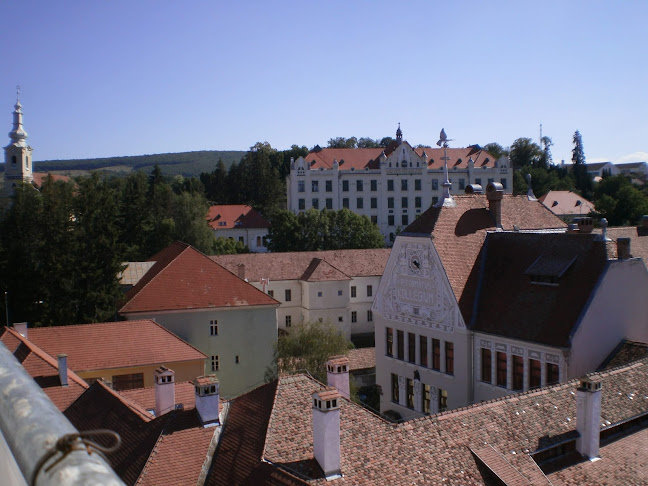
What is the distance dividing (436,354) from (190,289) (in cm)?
1359

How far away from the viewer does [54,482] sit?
53.4 inches

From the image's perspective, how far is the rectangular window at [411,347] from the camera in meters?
29.0

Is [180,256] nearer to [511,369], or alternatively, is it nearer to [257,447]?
[511,369]

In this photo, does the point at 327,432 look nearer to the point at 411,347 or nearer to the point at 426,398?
the point at 426,398

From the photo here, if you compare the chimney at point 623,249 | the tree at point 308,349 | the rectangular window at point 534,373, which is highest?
the chimney at point 623,249

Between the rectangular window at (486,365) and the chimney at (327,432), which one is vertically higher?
the chimney at (327,432)

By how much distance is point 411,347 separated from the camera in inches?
1148

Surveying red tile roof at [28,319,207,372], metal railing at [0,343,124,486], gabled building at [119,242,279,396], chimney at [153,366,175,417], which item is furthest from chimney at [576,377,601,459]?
gabled building at [119,242,279,396]

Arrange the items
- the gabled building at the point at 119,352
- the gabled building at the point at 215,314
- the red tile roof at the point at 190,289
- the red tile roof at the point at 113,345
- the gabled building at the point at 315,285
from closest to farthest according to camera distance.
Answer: the gabled building at the point at 119,352
the red tile roof at the point at 113,345
the red tile roof at the point at 190,289
the gabled building at the point at 215,314
the gabled building at the point at 315,285

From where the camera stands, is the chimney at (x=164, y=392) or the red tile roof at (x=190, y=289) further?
the red tile roof at (x=190, y=289)

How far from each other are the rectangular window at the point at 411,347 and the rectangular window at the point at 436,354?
50.7 inches

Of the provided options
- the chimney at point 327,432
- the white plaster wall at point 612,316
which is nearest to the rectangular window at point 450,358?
the white plaster wall at point 612,316

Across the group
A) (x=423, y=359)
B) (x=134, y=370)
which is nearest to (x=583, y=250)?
(x=423, y=359)

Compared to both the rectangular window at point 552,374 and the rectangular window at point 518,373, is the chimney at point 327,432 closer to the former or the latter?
the rectangular window at point 552,374
